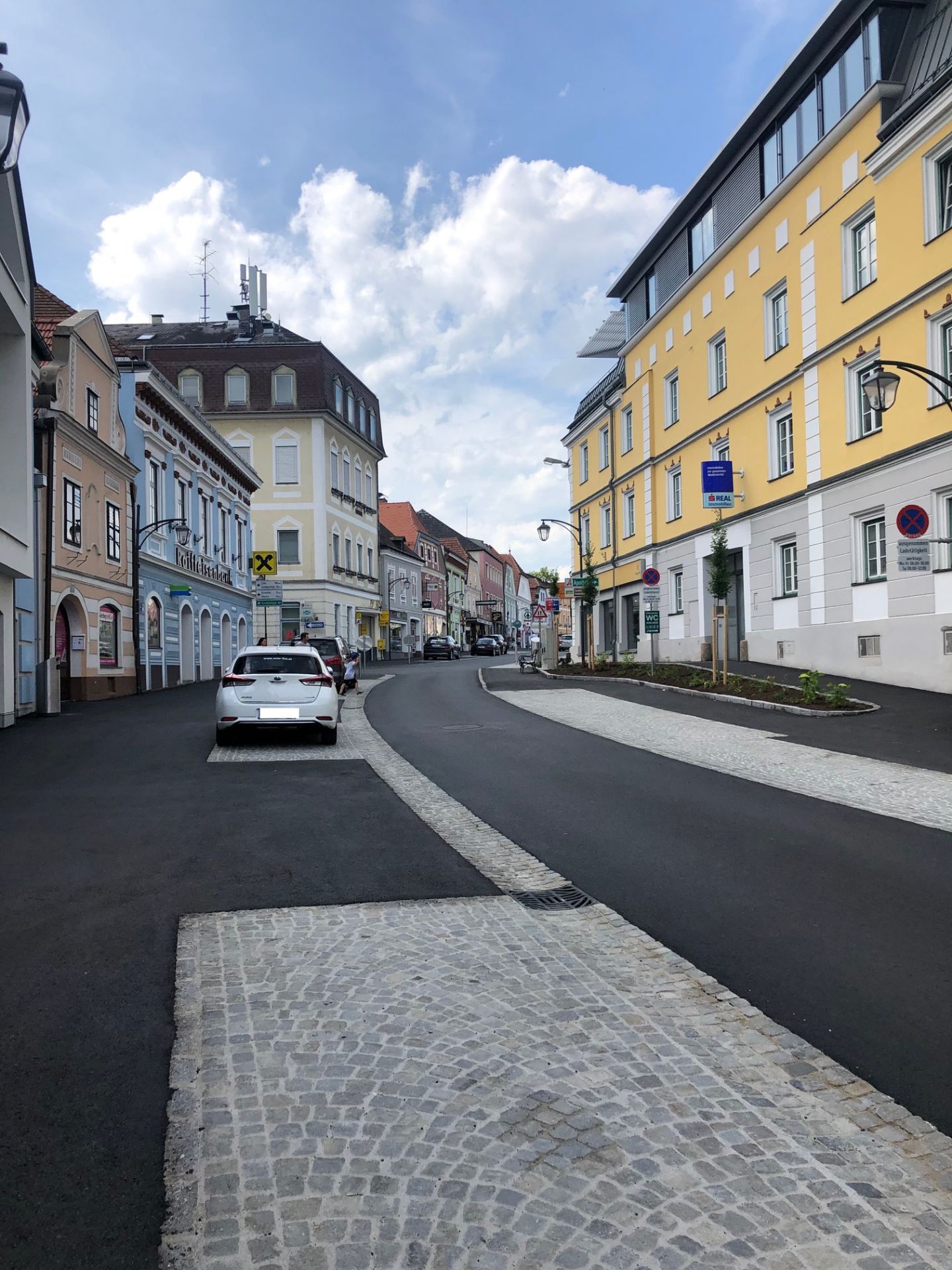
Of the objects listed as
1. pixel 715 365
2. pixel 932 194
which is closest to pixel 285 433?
pixel 715 365

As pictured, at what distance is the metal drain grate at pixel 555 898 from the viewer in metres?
5.89

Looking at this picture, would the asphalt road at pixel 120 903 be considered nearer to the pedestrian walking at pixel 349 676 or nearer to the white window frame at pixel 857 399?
the pedestrian walking at pixel 349 676

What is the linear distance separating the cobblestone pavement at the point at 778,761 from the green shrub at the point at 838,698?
2163 mm

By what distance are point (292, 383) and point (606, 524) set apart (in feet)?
75.3

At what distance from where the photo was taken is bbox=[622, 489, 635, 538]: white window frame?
3891 centimetres

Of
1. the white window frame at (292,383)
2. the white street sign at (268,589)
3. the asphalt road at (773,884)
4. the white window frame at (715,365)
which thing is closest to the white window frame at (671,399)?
the white window frame at (715,365)

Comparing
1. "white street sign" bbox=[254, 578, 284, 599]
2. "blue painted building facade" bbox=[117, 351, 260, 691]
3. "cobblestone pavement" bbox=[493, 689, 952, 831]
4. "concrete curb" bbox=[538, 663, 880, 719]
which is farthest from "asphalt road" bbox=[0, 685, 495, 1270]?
"white street sign" bbox=[254, 578, 284, 599]

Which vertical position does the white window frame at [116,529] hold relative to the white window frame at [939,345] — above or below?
below

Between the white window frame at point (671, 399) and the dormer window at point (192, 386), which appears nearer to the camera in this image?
the white window frame at point (671, 399)

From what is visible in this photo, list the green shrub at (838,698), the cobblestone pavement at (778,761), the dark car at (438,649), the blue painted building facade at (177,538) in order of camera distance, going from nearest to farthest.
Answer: the cobblestone pavement at (778,761) → the green shrub at (838,698) → the blue painted building facade at (177,538) → the dark car at (438,649)

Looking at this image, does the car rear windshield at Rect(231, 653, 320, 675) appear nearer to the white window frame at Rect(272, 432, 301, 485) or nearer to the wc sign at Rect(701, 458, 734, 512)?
the wc sign at Rect(701, 458, 734, 512)

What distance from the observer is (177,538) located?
34.1 m

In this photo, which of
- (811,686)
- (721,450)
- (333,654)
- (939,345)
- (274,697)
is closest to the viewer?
(274,697)

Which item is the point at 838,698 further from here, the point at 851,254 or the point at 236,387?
the point at 236,387
